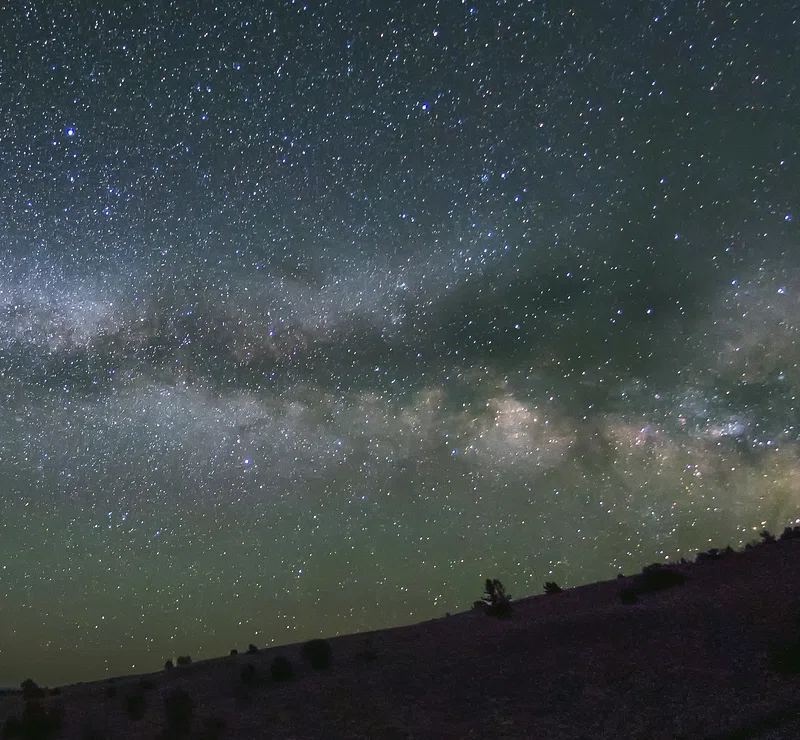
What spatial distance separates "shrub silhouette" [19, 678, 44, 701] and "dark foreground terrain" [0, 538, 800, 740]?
1.95 ft

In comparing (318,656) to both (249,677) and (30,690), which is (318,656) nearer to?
(249,677)

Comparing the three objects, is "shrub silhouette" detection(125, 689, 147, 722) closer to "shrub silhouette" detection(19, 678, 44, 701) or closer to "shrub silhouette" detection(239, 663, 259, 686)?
"shrub silhouette" detection(239, 663, 259, 686)

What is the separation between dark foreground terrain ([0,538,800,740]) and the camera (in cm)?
1673

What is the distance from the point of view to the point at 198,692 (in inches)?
934

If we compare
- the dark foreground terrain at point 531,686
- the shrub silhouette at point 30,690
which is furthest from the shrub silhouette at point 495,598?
the shrub silhouette at point 30,690

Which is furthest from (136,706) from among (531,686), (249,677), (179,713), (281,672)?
(531,686)

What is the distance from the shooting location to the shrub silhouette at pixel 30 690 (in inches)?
1148

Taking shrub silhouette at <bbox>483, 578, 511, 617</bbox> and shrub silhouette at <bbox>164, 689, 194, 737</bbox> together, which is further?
shrub silhouette at <bbox>483, 578, 511, 617</bbox>

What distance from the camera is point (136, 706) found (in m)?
21.5

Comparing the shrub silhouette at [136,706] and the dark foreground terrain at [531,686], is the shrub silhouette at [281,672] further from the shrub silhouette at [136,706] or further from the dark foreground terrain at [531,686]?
the shrub silhouette at [136,706]

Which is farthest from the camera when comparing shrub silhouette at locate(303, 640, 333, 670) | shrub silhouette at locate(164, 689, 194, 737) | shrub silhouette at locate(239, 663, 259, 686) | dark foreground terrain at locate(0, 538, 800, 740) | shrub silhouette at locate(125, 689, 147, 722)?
shrub silhouette at locate(303, 640, 333, 670)

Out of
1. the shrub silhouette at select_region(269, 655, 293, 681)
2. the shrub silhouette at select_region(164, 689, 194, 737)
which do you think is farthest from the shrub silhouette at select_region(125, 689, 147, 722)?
the shrub silhouette at select_region(269, 655, 293, 681)

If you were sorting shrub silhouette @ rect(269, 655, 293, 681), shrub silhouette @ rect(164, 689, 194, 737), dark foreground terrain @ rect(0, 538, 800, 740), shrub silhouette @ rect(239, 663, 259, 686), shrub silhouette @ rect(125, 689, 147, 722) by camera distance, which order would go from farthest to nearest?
shrub silhouette @ rect(269, 655, 293, 681)
shrub silhouette @ rect(239, 663, 259, 686)
shrub silhouette @ rect(125, 689, 147, 722)
shrub silhouette @ rect(164, 689, 194, 737)
dark foreground terrain @ rect(0, 538, 800, 740)

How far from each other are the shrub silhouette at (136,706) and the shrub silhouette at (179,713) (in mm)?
697
